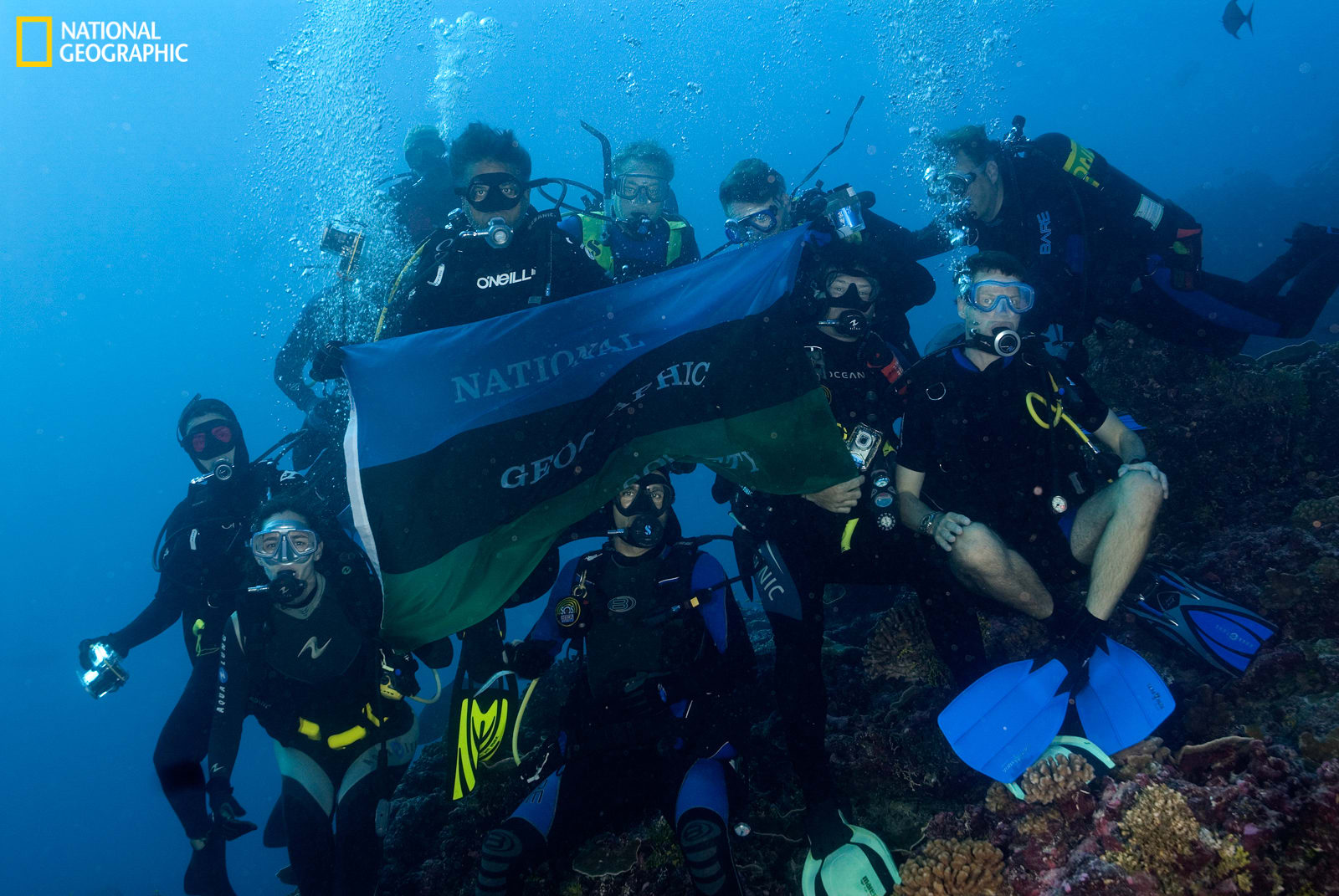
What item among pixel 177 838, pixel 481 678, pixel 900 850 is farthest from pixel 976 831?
pixel 177 838

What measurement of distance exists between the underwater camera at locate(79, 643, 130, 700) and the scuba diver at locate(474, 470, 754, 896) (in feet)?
16.5

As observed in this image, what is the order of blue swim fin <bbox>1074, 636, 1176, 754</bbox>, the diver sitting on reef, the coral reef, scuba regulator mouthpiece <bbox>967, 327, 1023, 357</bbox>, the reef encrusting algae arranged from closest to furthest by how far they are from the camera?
the reef encrusting algae < the coral reef < blue swim fin <bbox>1074, 636, 1176, 754</bbox> < scuba regulator mouthpiece <bbox>967, 327, 1023, 357</bbox> < the diver sitting on reef

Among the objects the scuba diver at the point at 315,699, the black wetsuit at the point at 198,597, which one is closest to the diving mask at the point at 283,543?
the scuba diver at the point at 315,699

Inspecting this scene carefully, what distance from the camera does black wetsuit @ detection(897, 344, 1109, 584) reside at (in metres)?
4.69

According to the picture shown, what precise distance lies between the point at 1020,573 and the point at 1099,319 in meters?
4.03

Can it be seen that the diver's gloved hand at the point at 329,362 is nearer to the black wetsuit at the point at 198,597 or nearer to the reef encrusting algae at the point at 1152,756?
the black wetsuit at the point at 198,597

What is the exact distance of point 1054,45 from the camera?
5266 inches

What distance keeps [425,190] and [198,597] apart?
5.75 metres

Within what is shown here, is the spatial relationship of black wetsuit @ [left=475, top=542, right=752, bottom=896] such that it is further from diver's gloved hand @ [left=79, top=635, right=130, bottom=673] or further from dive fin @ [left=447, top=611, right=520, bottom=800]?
diver's gloved hand @ [left=79, top=635, right=130, bottom=673]

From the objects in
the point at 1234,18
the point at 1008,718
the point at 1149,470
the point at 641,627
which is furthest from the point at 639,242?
the point at 1234,18

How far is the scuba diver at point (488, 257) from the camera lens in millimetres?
5246

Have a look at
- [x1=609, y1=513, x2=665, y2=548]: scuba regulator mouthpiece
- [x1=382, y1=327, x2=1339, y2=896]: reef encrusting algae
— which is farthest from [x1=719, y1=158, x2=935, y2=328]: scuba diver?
[x1=382, y1=327, x2=1339, y2=896]: reef encrusting algae

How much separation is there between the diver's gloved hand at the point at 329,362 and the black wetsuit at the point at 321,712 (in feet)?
8.04

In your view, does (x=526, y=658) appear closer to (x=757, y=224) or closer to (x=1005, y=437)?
(x=1005, y=437)
